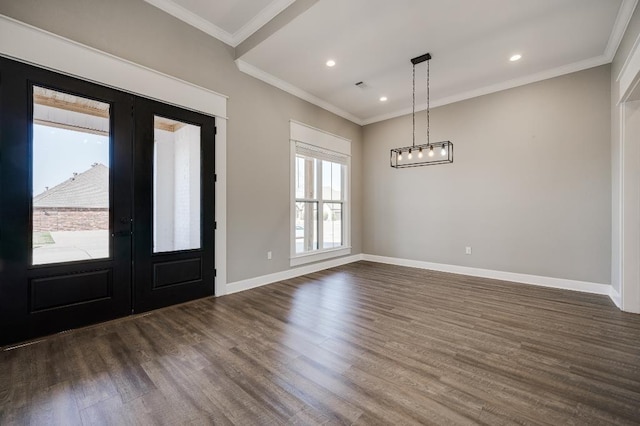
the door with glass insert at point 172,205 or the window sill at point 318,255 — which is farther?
the window sill at point 318,255

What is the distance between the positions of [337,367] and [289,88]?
4.33m

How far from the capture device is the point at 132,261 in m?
3.01

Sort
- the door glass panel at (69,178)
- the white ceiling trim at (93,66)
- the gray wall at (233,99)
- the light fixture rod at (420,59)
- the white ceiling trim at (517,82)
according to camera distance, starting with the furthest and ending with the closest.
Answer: the white ceiling trim at (517,82), the light fixture rod at (420,59), the gray wall at (233,99), the door glass panel at (69,178), the white ceiling trim at (93,66)

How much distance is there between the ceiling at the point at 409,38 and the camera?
2.90m

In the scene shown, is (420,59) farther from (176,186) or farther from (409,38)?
(176,186)

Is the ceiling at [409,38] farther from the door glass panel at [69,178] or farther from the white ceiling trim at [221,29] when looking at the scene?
the door glass panel at [69,178]

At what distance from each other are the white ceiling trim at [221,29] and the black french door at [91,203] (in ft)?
3.71

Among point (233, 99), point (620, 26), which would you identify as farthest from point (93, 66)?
point (620, 26)

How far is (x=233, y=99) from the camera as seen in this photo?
392cm

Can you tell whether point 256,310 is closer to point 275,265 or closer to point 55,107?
point 275,265

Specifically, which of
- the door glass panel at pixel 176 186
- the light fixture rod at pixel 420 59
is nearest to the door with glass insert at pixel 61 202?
the door glass panel at pixel 176 186

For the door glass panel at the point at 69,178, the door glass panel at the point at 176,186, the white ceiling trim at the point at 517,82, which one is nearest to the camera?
the door glass panel at the point at 69,178

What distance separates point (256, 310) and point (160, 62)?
3173mm

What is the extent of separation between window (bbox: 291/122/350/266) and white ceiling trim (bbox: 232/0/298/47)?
1.51 m
